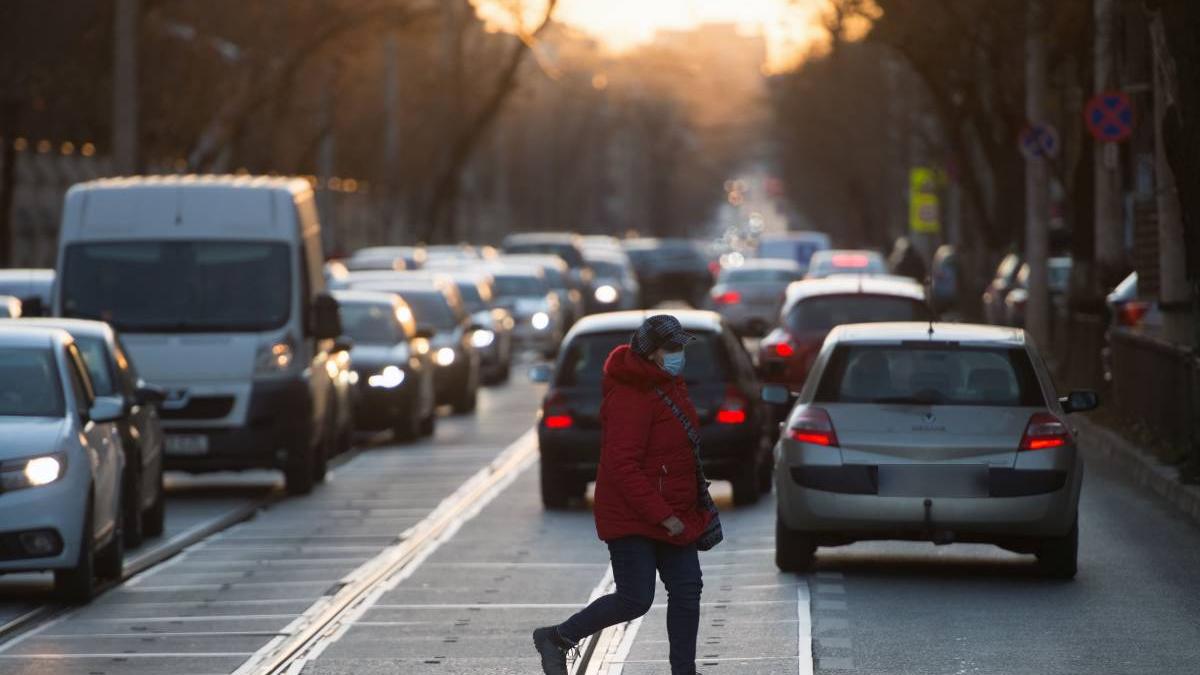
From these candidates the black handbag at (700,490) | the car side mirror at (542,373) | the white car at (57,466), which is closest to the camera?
the black handbag at (700,490)

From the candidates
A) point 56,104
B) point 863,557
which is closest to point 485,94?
point 56,104

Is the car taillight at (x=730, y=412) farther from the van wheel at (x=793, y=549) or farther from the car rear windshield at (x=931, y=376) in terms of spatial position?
the car rear windshield at (x=931, y=376)

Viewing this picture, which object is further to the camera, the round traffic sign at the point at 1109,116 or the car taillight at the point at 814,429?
the round traffic sign at the point at 1109,116

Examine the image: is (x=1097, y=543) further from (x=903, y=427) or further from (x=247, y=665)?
(x=247, y=665)

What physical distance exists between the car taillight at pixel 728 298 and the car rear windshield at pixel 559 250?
1383 cm

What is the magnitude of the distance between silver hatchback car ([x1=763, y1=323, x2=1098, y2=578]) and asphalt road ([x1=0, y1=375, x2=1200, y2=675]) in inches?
11.8

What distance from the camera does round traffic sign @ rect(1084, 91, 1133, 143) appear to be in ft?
98.5

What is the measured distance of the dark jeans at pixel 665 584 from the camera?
34.4ft

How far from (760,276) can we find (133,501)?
32.7m

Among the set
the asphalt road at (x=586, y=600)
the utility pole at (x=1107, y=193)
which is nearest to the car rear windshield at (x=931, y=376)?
the asphalt road at (x=586, y=600)

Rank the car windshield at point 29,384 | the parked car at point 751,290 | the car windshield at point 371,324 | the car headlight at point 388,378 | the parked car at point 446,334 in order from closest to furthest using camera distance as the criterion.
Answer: the car windshield at point 29,384
the car headlight at point 388,378
the car windshield at point 371,324
the parked car at point 446,334
the parked car at point 751,290

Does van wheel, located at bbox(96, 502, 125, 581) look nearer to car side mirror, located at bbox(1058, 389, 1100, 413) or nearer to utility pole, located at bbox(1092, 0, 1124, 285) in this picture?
car side mirror, located at bbox(1058, 389, 1100, 413)

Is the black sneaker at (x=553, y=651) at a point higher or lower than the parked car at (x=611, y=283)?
higher

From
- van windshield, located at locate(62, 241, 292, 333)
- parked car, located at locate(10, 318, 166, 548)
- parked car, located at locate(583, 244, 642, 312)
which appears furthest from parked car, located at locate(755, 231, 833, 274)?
parked car, located at locate(10, 318, 166, 548)
